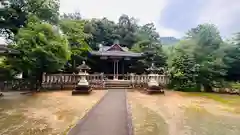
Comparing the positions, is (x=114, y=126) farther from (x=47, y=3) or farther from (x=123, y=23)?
(x=123, y=23)

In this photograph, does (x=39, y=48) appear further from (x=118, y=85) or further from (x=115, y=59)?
(x=115, y=59)

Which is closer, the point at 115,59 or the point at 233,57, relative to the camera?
the point at 233,57

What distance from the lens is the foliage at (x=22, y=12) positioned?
1359cm

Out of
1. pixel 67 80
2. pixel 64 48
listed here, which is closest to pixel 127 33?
pixel 67 80

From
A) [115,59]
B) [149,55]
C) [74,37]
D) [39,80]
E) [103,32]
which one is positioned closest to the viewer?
[39,80]

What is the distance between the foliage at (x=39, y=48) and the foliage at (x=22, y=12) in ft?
5.89

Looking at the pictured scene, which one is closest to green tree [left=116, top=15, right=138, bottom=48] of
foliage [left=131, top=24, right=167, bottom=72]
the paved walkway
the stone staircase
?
foliage [left=131, top=24, right=167, bottom=72]

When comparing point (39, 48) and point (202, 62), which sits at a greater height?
point (39, 48)

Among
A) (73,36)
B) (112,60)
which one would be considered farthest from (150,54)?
(73,36)

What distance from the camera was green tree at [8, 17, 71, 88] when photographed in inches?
433

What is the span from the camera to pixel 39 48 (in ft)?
35.4

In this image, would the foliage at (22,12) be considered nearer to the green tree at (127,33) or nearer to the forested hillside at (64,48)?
the forested hillside at (64,48)

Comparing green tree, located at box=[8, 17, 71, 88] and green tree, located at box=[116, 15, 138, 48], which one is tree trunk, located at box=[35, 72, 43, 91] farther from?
green tree, located at box=[116, 15, 138, 48]

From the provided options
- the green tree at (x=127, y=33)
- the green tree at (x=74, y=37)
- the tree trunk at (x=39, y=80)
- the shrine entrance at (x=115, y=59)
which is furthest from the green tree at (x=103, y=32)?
the tree trunk at (x=39, y=80)
